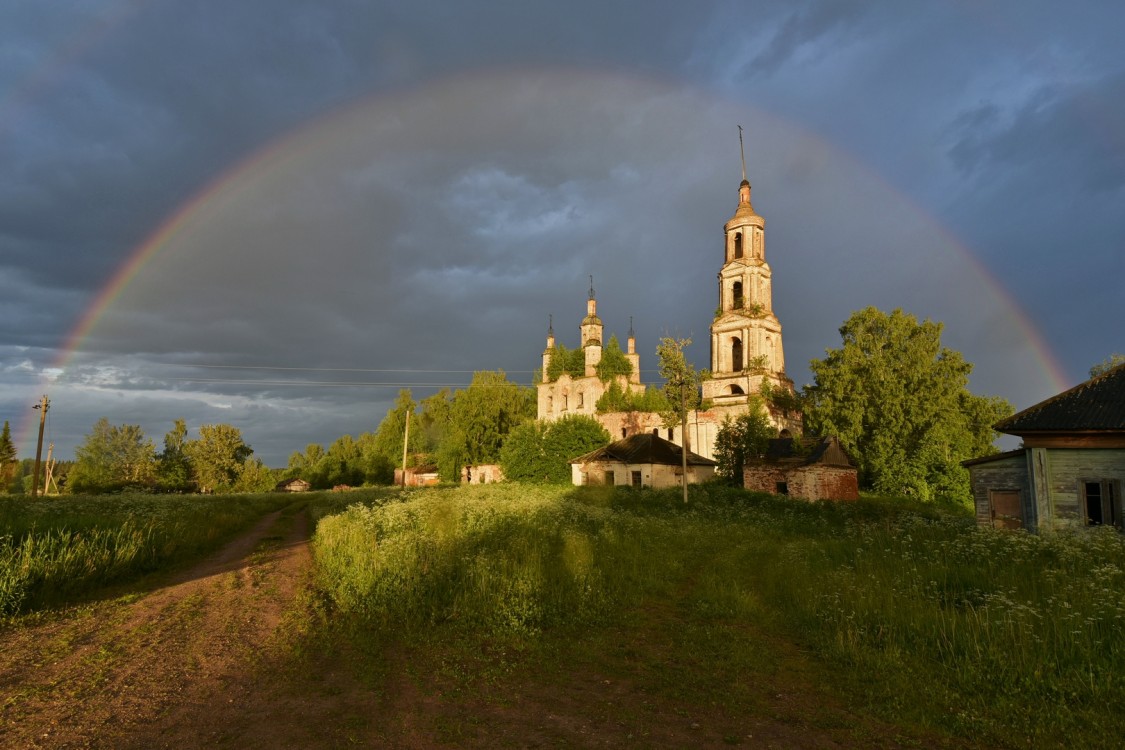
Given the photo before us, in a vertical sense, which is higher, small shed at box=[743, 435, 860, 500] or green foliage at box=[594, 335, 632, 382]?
green foliage at box=[594, 335, 632, 382]

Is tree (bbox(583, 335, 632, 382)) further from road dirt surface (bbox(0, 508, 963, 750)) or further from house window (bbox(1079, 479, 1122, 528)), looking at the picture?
road dirt surface (bbox(0, 508, 963, 750))

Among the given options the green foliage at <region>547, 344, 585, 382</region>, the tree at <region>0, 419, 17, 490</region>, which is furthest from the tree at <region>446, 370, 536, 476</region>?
the tree at <region>0, 419, 17, 490</region>

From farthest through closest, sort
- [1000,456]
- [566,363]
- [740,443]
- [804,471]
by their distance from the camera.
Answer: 1. [566,363]
2. [740,443]
3. [804,471]
4. [1000,456]

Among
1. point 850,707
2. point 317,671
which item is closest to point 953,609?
point 850,707

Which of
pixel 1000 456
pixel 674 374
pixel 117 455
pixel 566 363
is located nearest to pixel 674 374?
pixel 674 374

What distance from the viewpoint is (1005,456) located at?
801 inches

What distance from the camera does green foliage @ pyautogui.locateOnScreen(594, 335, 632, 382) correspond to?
59.7 meters

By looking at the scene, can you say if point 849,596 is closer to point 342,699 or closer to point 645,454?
point 342,699

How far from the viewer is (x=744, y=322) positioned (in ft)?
168

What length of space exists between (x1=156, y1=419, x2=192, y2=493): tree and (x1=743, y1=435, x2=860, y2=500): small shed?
226 feet

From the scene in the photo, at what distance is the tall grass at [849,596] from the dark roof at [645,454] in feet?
80.4

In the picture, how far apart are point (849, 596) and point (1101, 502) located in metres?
13.9

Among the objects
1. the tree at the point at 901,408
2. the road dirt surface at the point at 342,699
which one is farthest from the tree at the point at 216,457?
the road dirt surface at the point at 342,699

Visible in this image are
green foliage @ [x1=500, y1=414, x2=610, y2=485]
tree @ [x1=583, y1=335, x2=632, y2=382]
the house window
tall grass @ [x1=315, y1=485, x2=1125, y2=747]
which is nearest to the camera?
tall grass @ [x1=315, y1=485, x2=1125, y2=747]
